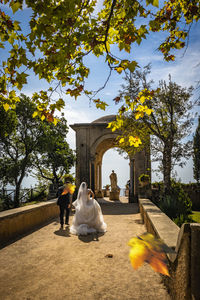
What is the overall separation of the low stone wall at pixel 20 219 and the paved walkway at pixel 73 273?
373mm

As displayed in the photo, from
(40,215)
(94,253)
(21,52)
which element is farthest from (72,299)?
(40,215)

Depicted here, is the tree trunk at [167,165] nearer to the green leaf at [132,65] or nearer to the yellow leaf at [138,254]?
the green leaf at [132,65]

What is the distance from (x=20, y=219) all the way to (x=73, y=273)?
10.6 ft

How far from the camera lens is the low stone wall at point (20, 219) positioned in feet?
17.3

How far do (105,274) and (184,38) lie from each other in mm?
4461

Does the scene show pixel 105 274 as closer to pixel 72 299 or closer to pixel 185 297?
pixel 72 299

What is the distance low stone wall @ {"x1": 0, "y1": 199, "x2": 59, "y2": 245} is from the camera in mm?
5262

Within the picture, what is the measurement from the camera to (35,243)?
5.33 m

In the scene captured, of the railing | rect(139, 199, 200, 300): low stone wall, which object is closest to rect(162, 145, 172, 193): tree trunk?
rect(139, 199, 200, 300): low stone wall

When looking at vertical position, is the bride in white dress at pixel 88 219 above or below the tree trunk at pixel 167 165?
below

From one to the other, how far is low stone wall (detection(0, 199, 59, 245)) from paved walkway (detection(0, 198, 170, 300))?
373 mm

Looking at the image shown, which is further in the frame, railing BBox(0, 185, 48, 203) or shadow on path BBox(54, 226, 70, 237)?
railing BBox(0, 185, 48, 203)

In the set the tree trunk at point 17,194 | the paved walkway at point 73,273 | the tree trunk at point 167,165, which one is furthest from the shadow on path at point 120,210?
the tree trunk at point 17,194

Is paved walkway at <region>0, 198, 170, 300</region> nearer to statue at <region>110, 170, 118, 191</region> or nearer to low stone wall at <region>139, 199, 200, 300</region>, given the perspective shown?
low stone wall at <region>139, 199, 200, 300</region>
